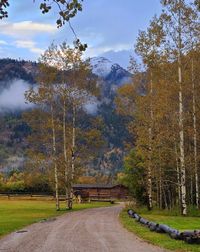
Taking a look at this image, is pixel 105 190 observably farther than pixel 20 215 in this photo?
Yes

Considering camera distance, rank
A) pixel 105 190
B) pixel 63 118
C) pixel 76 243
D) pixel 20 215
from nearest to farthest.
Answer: pixel 76 243 < pixel 20 215 < pixel 63 118 < pixel 105 190

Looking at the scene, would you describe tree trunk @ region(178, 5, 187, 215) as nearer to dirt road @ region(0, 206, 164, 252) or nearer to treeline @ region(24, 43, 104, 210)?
dirt road @ region(0, 206, 164, 252)

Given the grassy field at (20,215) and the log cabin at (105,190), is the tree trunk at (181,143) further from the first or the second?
the log cabin at (105,190)

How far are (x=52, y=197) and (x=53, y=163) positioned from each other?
45945 millimetres

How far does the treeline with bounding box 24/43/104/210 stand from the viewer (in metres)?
45.8

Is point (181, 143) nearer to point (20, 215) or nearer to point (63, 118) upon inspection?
point (20, 215)

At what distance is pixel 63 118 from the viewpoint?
1839 inches

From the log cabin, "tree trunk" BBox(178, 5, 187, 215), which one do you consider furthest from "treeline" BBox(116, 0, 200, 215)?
the log cabin

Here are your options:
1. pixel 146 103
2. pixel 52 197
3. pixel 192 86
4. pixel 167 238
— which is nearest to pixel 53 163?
pixel 146 103

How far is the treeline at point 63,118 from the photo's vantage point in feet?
150

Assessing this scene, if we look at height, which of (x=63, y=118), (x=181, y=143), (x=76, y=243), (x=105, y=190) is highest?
(x=63, y=118)

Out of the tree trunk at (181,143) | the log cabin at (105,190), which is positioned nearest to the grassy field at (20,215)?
the tree trunk at (181,143)

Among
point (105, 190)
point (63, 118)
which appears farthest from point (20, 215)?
point (105, 190)

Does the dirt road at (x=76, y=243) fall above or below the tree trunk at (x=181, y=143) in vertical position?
below
